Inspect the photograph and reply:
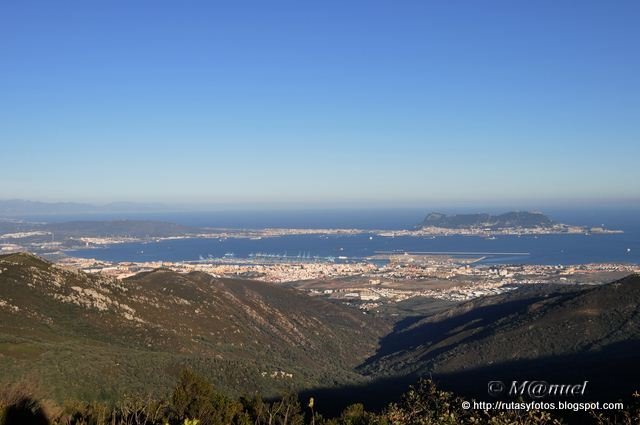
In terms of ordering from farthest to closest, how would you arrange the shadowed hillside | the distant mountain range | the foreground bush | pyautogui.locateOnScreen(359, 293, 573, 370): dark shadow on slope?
pyautogui.locateOnScreen(359, 293, 573, 370): dark shadow on slope → the shadowed hillside → the distant mountain range → the foreground bush

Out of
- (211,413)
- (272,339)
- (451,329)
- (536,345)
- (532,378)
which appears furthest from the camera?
(451,329)

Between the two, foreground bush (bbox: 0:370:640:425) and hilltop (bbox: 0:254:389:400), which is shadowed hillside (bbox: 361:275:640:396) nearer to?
hilltop (bbox: 0:254:389:400)

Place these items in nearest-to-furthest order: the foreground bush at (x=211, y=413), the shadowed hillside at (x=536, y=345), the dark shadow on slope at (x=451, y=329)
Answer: the foreground bush at (x=211, y=413), the shadowed hillside at (x=536, y=345), the dark shadow on slope at (x=451, y=329)

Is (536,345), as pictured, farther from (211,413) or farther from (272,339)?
(211,413)

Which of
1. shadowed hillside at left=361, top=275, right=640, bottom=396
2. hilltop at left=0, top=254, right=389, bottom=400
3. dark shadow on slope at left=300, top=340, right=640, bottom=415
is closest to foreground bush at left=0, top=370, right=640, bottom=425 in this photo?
dark shadow on slope at left=300, top=340, right=640, bottom=415

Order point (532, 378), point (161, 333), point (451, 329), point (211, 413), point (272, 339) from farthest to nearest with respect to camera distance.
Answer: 1. point (451, 329)
2. point (272, 339)
3. point (161, 333)
4. point (532, 378)
5. point (211, 413)

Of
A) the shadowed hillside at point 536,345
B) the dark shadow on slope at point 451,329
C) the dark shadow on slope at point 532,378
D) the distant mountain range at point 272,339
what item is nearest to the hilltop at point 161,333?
the distant mountain range at point 272,339

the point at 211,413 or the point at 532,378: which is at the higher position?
the point at 211,413

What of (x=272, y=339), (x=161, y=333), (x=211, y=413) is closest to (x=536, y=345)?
(x=272, y=339)

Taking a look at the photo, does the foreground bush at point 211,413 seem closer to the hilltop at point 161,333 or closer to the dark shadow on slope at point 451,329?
the hilltop at point 161,333
